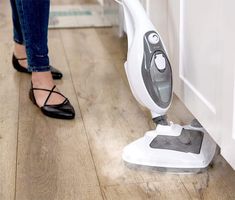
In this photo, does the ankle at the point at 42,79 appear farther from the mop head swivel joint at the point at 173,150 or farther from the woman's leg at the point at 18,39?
the mop head swivel joint at the point at 173,150

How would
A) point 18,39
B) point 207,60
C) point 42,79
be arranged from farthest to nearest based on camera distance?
point 18,39 → point 42,79 → point 207,60

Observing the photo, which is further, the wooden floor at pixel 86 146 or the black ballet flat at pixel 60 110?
the black ballet flat at pixel 60 110

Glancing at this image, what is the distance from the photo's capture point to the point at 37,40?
1607 mm

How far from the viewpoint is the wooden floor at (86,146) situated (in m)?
1.19

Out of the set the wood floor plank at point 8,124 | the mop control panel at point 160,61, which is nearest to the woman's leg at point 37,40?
the wood floor plank at point 8,124

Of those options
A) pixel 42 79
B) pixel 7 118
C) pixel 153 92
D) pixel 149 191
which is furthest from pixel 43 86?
pixel 149 191

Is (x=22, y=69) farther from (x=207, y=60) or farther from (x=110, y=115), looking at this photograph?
(x=207, y=60)

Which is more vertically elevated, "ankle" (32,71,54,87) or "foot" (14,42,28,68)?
"ankle" (32,71,54,87)

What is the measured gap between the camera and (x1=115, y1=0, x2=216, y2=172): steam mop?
1.24 m

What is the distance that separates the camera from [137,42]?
1239mm

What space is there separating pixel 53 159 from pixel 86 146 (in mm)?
118

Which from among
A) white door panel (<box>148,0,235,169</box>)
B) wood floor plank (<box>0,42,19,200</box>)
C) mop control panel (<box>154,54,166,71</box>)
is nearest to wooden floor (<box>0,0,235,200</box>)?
wood floor plank (<box>0,42,19,200</box>)

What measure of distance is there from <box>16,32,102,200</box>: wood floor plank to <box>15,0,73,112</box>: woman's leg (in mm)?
82

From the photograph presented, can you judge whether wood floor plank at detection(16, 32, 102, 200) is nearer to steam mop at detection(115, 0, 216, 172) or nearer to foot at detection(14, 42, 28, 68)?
steam mop at detection(115, 0, 216, 172)
